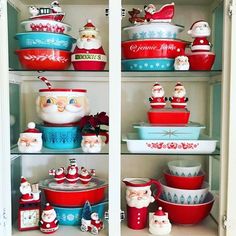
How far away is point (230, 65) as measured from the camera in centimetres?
108

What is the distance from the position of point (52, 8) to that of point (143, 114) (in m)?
0.52

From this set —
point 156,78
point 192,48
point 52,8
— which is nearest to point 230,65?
point 192,48

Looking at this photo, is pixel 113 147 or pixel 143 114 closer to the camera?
pixel 113 147

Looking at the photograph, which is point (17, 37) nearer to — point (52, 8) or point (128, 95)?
point (52, 8)

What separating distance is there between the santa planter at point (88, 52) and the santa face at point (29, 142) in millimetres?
274

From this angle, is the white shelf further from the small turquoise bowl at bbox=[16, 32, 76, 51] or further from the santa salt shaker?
the small turquoise bowl at bbox=[16, 32, 76, 51]

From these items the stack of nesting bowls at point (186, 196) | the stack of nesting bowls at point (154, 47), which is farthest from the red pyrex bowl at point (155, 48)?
the stack of nesting bowls at point (186, 196)

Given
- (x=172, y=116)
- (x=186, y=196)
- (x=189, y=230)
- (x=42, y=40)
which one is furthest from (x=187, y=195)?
(x=42, y=40)

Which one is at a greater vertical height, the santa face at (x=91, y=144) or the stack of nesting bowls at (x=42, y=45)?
the stack of nesting bowls at (x=42, y=45)

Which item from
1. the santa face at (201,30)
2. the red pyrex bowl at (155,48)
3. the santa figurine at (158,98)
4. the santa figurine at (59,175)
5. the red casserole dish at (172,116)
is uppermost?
the santa face at (201,30)

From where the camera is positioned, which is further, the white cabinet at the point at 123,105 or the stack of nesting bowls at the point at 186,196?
the stack of nesting bowls at the point at 186,196

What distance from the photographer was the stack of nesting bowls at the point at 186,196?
1196 mm

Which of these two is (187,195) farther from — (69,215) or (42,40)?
(42,40)

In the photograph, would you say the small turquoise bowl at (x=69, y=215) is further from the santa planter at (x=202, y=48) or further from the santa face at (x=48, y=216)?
the santa planter at (x=202, y=48)
